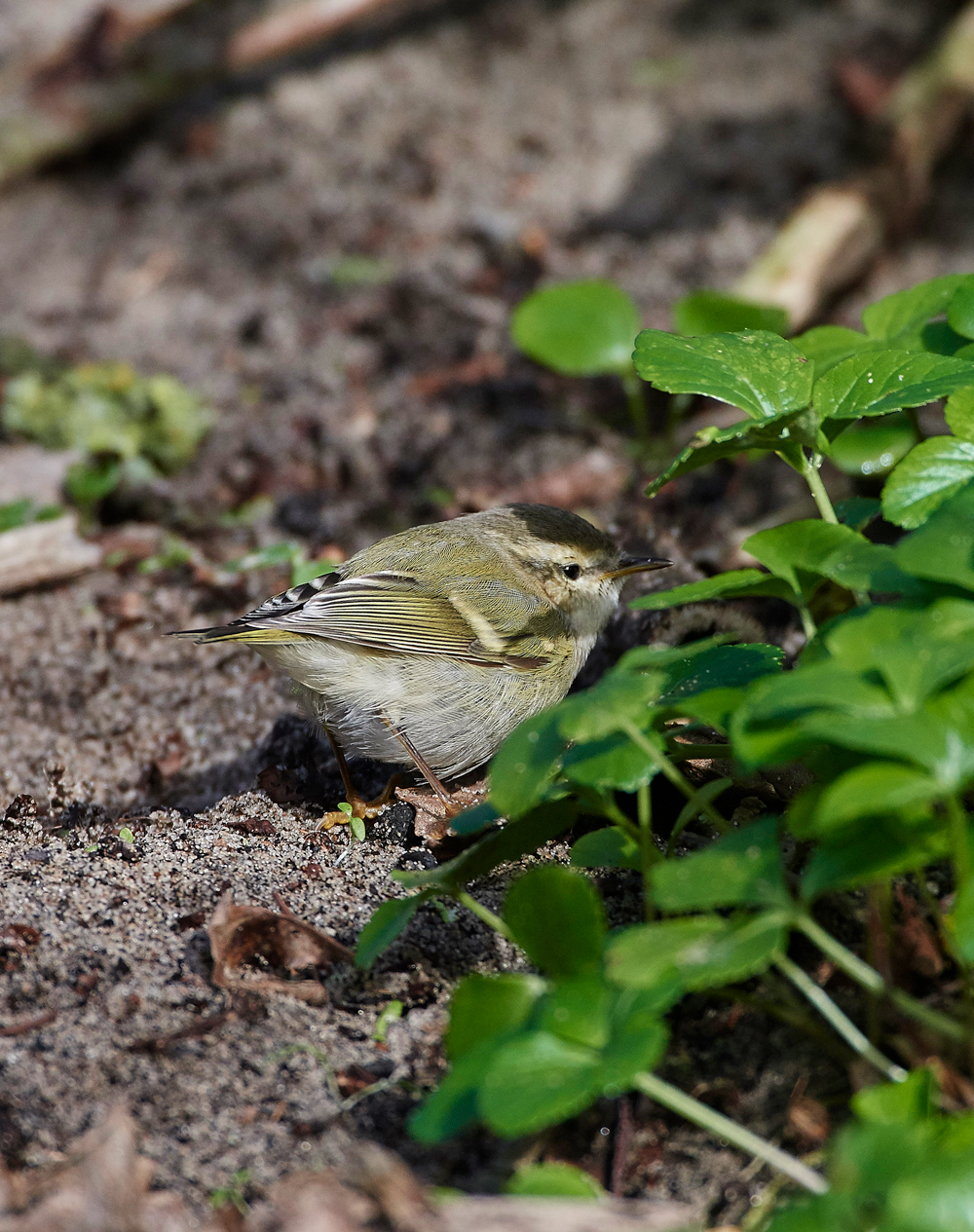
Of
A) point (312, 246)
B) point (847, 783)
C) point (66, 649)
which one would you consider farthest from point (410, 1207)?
point (312, 246)

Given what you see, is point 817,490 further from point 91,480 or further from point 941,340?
point 91,480

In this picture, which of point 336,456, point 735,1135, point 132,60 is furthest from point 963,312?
point 132,60

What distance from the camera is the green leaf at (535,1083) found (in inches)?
62.4

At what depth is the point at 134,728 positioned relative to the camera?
12.7 ft

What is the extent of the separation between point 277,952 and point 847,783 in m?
1.41

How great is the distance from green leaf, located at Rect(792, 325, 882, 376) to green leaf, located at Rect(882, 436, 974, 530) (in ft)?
2.02

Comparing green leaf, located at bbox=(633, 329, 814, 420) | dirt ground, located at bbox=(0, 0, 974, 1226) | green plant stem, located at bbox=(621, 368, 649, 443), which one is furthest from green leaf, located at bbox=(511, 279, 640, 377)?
green leaf, located at bbox=(633, 329, 814, 420)

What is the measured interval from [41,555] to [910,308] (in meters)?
3.28

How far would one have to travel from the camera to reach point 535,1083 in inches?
65.5

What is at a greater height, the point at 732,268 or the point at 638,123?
the point at 638,123

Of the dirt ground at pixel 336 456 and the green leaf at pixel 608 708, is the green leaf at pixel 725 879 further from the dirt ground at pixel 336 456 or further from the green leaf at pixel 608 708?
the dirt ground at pixel 336 456

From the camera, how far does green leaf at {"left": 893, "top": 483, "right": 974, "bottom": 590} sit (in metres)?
1.81

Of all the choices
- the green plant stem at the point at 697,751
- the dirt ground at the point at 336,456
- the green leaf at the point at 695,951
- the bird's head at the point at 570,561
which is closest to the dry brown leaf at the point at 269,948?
the dirt ground at the point at 336,456

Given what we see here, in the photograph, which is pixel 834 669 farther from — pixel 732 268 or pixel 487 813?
pixel 732 268
